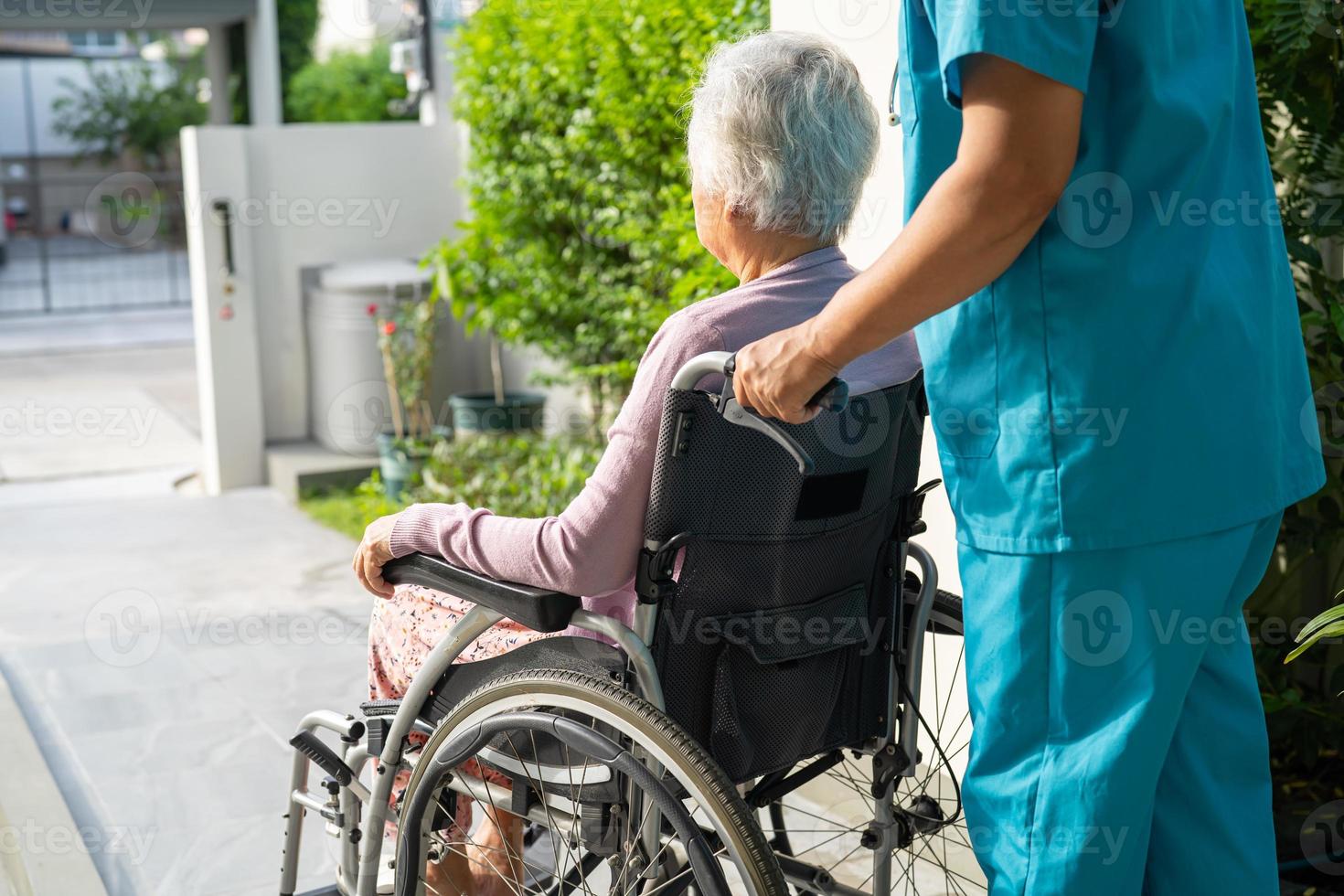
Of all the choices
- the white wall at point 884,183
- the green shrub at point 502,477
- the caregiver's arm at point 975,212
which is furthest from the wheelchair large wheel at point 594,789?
the green shrub at point 502,477

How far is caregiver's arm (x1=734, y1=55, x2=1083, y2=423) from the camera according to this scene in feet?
4.17

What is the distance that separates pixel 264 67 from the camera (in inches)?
520

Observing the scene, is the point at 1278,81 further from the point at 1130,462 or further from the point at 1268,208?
the point at 1130,462

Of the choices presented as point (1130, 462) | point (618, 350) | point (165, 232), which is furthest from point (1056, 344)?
point (165, 232)

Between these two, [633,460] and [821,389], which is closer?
[821,389]

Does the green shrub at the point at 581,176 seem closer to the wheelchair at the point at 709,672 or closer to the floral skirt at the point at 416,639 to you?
the floral skirt at the point at 416,639

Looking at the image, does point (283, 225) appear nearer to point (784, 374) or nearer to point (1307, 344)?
point (1307, 344)

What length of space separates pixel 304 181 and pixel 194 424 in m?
2.00

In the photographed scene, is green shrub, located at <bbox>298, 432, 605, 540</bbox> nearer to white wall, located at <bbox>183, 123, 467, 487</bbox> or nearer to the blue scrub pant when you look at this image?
white wall, located at <bbox>183, 123, 467, 487</bbox>

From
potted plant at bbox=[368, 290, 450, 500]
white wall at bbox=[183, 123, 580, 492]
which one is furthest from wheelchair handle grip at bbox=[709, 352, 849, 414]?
white wall at bbox=[183, 123, 580, 492]

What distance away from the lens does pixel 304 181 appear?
6.43 m

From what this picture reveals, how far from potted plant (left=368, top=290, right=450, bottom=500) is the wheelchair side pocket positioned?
4100 millimetres

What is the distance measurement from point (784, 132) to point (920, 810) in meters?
0.97

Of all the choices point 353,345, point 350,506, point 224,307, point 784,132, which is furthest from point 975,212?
point 224,307
